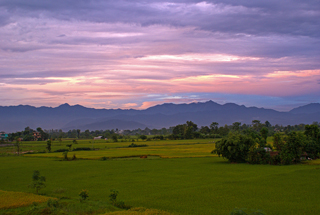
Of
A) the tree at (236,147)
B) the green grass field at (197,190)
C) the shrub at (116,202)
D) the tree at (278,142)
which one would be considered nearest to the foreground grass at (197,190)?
the green grass field at (197,190)

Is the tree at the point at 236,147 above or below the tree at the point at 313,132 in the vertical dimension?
below

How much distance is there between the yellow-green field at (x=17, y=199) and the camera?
15243mm

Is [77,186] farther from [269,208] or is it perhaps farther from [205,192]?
[269,208]

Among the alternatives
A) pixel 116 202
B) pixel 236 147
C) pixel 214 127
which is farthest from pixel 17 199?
pixel 214 127

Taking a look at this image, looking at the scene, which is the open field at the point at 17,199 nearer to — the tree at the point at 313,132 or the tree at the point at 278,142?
the tree at the point at 278,142

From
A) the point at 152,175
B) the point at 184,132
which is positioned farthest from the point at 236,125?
the point at 152,175

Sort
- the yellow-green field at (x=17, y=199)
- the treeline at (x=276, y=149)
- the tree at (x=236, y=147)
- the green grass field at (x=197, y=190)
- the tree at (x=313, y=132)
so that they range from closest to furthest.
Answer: the green grass field at (x=197, y=190) → the yellow-green field at (x=17, y=199) → the treeline at (x=276, y=149) → the tree at (x=236, y=147) → the tree at (x=313, y=132)

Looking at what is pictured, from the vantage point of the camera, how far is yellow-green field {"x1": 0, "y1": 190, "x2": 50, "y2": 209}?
50.0 feet

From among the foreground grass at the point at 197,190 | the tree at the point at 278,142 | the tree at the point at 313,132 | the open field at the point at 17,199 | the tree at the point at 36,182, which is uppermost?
the tree at the point at 313,132

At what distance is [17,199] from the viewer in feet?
53.8

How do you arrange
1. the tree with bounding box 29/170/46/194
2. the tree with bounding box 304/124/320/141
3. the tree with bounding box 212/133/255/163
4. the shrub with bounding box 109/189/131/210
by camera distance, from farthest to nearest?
the tree with bounding box 304/124/320/141, the tree with bounding box 212/133/255/163, the tree with bounding box 29/170/46/194, the shrub with bounding box 109/189/131/210

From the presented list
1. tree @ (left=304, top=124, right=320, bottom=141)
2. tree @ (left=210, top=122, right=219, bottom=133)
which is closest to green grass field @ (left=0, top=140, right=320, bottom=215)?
tree @ (left=304, top=124, right=320, bottom=141)

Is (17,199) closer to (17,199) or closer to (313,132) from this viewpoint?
(17,199)

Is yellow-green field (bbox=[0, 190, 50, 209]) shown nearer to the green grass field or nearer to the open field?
the open field
